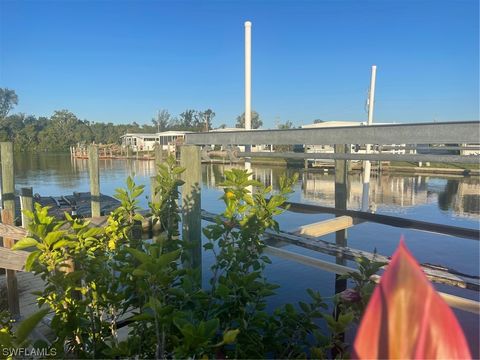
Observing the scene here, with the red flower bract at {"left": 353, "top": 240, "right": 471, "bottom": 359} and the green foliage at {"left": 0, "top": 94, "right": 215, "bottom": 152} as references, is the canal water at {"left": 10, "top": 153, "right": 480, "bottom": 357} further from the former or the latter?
the green foliage at {"left": 0, "top": 94, "right": 215, "bottom": 152}

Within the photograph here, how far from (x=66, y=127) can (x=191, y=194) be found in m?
95.5

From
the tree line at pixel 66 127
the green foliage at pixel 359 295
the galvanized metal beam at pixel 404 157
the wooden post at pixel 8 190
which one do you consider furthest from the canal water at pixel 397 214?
the tree line at pixel 66 127

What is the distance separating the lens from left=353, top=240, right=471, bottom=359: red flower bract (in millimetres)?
386

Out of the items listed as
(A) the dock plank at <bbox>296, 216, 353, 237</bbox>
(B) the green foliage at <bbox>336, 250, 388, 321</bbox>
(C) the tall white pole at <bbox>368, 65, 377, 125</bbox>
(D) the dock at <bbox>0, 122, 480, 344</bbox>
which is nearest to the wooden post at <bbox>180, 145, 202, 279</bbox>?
(D) the dock at <bbox>0, 122, 480, 344</bbox>

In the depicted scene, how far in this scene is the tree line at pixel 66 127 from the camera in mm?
71562

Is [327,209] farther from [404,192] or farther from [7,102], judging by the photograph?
[7,102]

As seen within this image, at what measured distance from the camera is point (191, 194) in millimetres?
2604

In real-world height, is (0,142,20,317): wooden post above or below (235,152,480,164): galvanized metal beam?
below

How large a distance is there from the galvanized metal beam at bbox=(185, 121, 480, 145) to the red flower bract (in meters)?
1.25

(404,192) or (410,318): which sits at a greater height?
(410,318)

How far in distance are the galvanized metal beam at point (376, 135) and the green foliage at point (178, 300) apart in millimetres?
345

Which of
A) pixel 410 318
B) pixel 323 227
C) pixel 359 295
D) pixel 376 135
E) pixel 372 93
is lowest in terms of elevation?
pixel 323 227

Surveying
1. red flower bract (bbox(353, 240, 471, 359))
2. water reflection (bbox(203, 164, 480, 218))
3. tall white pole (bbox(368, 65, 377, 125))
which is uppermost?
tall white pole (bbox(368, 65, 377, 125))

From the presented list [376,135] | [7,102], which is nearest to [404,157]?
[376,135]
